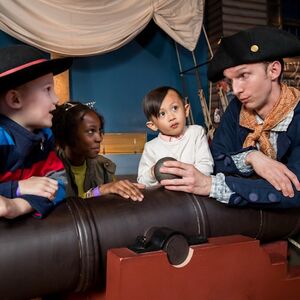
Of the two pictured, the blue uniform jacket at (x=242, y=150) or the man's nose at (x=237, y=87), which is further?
the man's nose at (x=237, y=87)

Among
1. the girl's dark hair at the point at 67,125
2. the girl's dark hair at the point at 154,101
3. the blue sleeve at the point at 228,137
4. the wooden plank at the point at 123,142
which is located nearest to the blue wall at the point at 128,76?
the wooden plank at the point at 123,142

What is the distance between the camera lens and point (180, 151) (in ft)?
5.32

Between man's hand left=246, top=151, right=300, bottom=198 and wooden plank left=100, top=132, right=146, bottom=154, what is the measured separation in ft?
7.93

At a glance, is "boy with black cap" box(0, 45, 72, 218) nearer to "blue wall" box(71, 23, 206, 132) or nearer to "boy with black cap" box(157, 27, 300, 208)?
"boy with black cap" box(157, 27, 300, 208)

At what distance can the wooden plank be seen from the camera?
3.60 m

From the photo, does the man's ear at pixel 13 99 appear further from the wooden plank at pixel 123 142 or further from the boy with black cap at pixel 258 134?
the wooden plank at pixel 123 142

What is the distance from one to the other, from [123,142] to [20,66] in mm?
2716

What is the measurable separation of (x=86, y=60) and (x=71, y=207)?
290cm

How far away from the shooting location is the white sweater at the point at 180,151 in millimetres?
1560

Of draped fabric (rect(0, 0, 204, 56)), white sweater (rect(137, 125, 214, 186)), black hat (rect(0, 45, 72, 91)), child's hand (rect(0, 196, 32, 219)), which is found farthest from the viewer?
draped fabric (rect(0, 0, 204, 56))

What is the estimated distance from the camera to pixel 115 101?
383 centimetres

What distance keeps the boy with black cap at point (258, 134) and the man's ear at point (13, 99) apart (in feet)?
1.44

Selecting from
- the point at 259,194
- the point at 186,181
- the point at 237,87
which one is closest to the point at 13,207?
the point at 186,181

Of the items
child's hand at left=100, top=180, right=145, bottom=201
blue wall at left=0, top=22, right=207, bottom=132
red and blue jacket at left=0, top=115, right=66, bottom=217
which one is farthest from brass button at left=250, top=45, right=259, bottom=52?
blue wall at left=0, top=22, right=207, bottom=132
